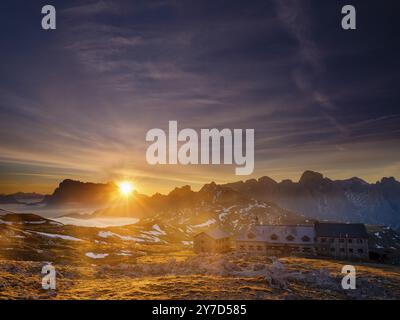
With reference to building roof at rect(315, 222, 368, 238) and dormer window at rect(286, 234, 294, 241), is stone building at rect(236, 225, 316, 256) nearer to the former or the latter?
dormer window at rect(286, 234, 294, 241)

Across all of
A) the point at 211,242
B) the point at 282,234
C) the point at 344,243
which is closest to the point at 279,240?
the point at 282,234

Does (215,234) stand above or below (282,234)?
below

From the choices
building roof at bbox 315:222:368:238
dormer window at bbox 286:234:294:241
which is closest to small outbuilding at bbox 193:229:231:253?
dormer window at bbox 286:234:294:241

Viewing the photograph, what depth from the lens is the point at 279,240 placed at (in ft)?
287

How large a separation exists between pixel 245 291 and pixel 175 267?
2012cm

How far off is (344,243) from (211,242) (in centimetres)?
4089

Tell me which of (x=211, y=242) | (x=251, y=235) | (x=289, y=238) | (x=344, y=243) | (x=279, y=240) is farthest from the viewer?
(x=251, y=235)

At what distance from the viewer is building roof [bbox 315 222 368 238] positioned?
286 feet

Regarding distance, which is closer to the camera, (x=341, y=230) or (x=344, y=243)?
(x=344, y=243)

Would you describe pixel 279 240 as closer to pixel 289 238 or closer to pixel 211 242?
pixel 289 238
